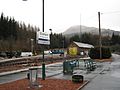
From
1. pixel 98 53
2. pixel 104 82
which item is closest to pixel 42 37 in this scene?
pixel 104 82

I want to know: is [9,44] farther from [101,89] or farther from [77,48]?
[101,89]

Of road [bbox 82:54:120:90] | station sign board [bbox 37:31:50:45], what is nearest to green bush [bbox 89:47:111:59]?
road [bbox 82:54:120:90]

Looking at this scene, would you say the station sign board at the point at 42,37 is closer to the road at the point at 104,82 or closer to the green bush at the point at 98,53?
the road at the point at 104,82

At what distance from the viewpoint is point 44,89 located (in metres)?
15.8

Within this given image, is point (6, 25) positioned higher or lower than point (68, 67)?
higher

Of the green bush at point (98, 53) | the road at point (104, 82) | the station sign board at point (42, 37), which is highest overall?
the station sign board at point (42, 37)

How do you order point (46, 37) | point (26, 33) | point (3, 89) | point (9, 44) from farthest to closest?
point (26, 33)
point (9, 44)
point (46, 37)
point (3, 89)

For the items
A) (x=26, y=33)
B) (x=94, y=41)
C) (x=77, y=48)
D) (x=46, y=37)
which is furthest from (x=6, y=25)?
(x=46, y=37)

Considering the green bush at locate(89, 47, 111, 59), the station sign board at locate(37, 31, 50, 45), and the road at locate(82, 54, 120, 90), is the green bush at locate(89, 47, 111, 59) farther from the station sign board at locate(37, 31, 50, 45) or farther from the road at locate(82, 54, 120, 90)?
Result: the station sign board at locate(37, 31, 50, 45)

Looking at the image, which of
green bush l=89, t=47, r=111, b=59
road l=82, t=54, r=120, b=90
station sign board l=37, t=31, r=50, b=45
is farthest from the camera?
green bush l=89, t=47, r=111, b=59

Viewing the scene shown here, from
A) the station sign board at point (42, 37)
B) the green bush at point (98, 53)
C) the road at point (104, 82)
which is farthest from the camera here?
the green bush at point (98, 53)

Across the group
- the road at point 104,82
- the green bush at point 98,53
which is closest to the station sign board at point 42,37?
the road at point 104,82

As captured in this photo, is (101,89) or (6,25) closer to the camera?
(101,89)

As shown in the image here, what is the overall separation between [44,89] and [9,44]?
76.0 m
